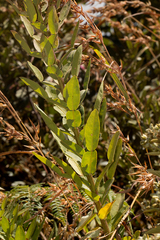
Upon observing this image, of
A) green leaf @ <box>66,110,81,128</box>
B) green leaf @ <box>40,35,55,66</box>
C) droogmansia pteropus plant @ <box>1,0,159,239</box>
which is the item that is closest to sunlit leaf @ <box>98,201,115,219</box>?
droogmansia pteropus plant @ <box>1,0,159,239</box>

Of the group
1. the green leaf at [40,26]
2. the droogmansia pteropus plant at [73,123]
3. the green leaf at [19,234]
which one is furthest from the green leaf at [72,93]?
the green leaf at [19,234]

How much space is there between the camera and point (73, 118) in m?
0.38

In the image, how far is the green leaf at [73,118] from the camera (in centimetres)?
38

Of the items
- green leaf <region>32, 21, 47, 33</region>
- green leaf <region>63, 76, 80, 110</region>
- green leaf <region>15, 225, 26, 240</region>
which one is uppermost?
green leaf <region>32, 21, 47, 33</region>

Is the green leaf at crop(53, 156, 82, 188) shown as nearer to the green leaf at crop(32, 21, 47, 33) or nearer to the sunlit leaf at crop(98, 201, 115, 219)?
the sunlit leaf at crop(98, 201, 115, 219)

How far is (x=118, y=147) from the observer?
16.2 inches

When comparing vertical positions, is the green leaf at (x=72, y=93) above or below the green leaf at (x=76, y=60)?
below

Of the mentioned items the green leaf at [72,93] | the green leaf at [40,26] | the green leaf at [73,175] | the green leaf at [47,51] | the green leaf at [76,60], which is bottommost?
the green leaf at [73,175]

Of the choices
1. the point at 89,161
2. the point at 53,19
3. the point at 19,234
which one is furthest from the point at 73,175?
the point at 53,19

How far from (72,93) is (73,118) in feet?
0.14

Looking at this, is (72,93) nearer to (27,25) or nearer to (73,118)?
(73,118)

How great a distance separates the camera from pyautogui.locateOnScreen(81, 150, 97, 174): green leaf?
38 centimetres

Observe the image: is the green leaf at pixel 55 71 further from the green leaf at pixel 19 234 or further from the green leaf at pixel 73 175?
the green leaf at pixel 19 234

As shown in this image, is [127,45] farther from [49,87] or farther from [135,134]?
[49,87]
